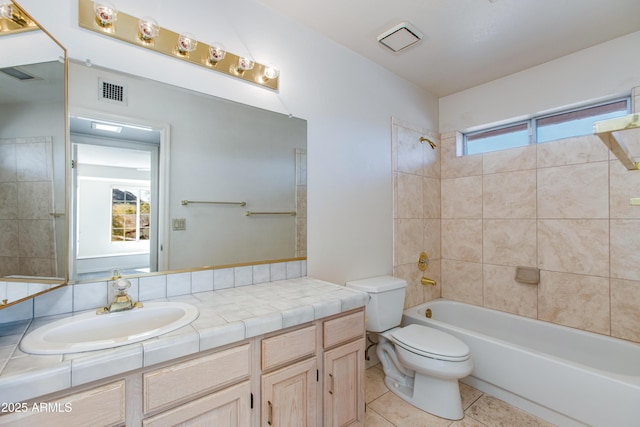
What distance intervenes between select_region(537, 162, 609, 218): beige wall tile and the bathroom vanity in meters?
1.92

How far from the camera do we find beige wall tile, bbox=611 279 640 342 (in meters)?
1.87

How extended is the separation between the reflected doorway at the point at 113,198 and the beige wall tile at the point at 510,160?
8.83 feet

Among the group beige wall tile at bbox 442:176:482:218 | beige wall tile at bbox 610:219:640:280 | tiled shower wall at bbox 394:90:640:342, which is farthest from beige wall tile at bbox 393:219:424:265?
beige wall tile at bbox 610:219:640:280

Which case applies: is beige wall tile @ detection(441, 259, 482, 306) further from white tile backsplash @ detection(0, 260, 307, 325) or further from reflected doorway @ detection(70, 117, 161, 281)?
reflected doorway @ detection(70, 117, 161, 281)

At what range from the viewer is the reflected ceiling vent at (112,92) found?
1.19 meters

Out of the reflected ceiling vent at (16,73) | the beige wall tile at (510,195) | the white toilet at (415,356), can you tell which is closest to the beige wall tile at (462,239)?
the beige wall tile at (510,195)

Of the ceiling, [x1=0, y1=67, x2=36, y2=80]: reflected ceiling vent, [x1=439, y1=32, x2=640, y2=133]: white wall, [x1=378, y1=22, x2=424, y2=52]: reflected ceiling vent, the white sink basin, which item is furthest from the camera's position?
[x1=439, y1=32, x2=640, y2=133]: white wall

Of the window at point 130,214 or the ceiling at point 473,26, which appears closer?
the window at point 130,214

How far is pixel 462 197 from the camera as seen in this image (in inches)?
109

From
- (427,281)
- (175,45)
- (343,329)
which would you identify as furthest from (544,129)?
(175,45)

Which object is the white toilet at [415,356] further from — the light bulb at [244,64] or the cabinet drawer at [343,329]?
the light bulb at [244,64]

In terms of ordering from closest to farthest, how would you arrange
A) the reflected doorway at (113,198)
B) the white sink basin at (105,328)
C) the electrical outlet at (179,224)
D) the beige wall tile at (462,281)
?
the white sink basin at (105,328) → the reflected doorway at (113,198) → the electrical outlet at (179,224) → the beige wall tile at (462,281)

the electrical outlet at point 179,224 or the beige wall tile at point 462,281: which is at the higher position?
the electrical outlet at point 179,224

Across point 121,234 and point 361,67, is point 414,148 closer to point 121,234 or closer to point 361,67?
point 361,67
